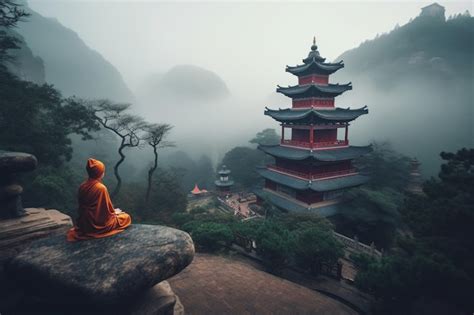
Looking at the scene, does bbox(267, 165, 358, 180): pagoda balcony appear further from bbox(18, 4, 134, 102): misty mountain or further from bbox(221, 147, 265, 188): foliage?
bbox(18, 4, 134, 102): misty mountain

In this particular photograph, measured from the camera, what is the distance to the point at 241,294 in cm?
740

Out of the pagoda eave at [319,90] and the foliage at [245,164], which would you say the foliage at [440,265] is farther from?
the foliage at [245,164]

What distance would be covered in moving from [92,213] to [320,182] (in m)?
18.3

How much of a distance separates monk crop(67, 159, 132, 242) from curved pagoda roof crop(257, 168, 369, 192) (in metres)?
16.6

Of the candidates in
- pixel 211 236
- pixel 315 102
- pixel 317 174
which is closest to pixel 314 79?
pixel 315 102

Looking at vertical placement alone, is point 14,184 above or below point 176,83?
below

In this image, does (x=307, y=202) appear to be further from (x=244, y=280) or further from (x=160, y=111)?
(x=160, y=111)

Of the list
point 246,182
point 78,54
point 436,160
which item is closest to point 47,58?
point 78,54

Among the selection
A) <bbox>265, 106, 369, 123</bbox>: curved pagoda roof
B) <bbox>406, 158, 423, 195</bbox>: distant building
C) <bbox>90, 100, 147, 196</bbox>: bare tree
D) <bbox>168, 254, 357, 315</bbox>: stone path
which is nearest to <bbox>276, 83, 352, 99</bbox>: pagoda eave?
<bbox>265, 106, 369, 123</bbox>: curved pagoda roof

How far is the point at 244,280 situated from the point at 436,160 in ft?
176

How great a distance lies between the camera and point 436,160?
1797 inches

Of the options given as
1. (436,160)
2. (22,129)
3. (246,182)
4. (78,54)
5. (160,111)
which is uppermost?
(78,54)

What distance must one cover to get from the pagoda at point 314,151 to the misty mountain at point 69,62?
87751 mm

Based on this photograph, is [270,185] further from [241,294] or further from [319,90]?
[241,294]
